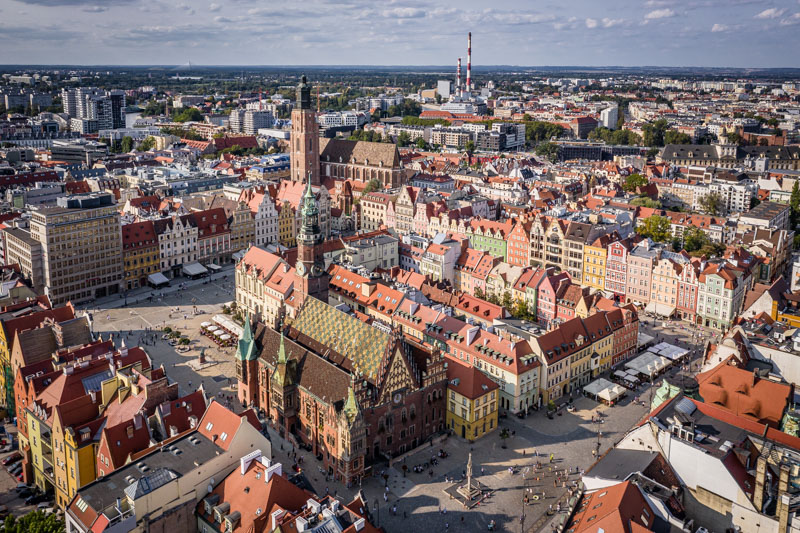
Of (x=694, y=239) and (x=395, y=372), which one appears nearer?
(x=395, y=372)

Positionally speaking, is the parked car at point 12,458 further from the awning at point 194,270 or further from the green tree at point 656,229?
the green tree at point 656,229

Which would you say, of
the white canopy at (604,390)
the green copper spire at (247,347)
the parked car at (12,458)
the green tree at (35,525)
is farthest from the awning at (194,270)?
the green tree at (35,525)

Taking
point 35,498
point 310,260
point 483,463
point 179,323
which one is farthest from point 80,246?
point 483,463

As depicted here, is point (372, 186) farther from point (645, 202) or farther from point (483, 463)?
point (483, 463)

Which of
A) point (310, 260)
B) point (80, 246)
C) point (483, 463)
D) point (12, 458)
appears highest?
point (310, 260)

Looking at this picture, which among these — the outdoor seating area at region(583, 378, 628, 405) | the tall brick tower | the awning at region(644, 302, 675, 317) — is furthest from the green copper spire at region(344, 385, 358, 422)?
the tall brick tower
